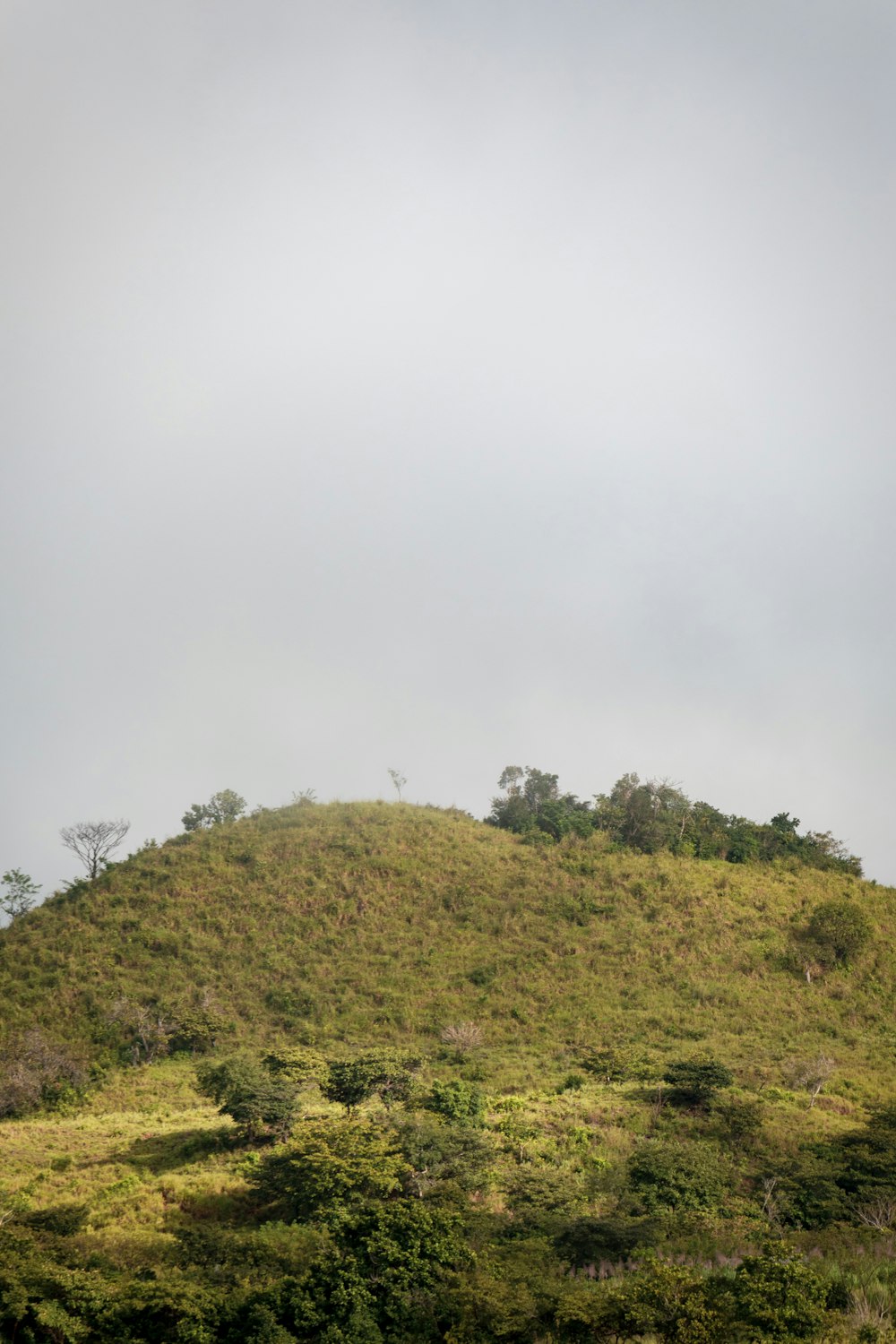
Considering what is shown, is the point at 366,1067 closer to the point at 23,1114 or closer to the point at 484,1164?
the point at 484,1164

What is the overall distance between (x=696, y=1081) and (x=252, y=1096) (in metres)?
17.3

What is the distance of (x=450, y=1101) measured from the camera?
28734 millimetres

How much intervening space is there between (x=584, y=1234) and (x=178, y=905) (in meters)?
44.1

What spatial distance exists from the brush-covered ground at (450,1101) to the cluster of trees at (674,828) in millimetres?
3538

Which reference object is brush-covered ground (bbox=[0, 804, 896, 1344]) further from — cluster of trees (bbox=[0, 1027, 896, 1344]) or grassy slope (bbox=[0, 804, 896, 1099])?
grassy slope (bbox=[0, 804, 896, 1099])

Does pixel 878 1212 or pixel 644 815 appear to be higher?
pixel 644 815

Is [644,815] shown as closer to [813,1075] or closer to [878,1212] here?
[813,1075]

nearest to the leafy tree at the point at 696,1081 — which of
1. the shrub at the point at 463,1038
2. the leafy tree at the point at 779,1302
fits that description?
the shrub at the point at 463,1038

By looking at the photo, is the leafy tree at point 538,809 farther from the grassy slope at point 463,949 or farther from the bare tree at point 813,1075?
the bare tree at point 813,1075

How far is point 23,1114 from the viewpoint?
37.0 metres

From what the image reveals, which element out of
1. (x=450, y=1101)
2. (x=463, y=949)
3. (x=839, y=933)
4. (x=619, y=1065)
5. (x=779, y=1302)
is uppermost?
(x=463, y=949)

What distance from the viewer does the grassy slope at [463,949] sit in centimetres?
4438

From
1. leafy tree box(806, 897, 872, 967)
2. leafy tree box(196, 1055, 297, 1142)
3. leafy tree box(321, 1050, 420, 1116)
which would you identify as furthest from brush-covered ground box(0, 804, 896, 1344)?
leafy tree box(806, 897, 872, 967)

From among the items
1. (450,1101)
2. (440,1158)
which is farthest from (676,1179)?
(450,1101)
